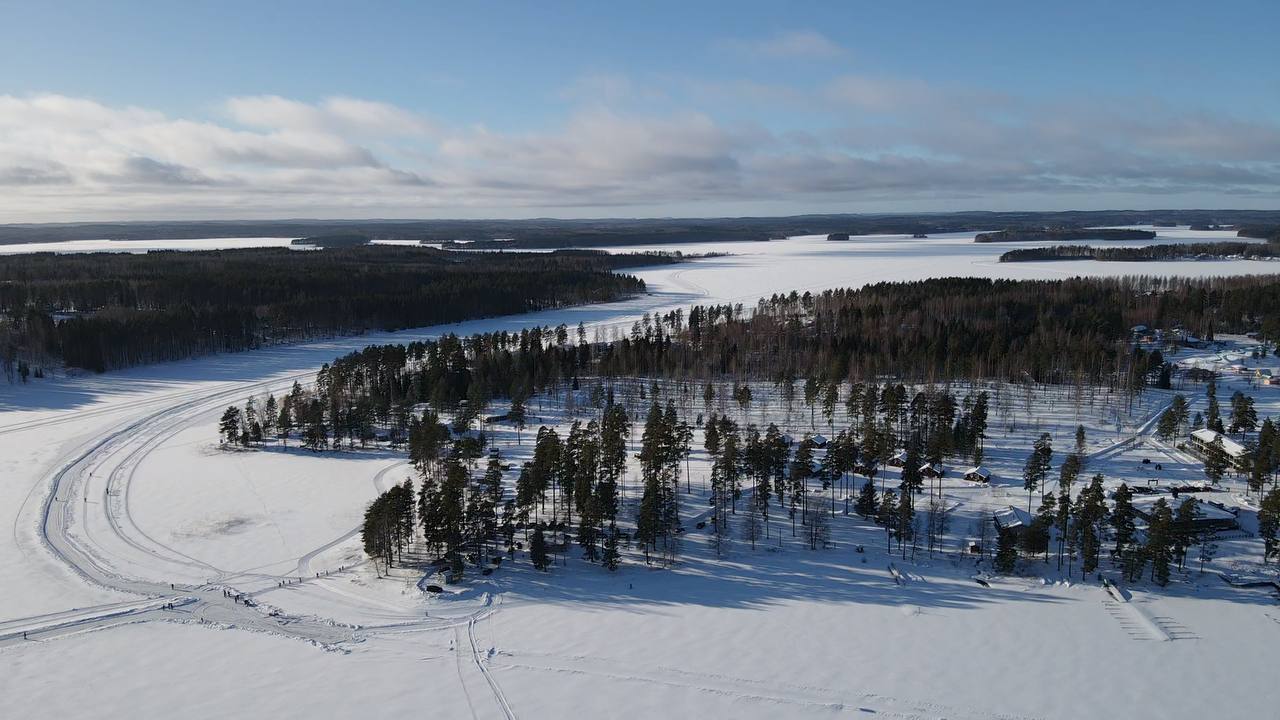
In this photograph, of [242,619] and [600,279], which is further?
[600,279]

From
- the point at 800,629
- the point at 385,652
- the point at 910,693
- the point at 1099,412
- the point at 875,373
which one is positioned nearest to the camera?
the point at 910,693

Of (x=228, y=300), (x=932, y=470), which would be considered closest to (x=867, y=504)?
(x=932, y=470)

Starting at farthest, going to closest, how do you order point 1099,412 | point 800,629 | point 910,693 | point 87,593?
point 1099,412 → point 87,593 → point 800,629 → point 910,693

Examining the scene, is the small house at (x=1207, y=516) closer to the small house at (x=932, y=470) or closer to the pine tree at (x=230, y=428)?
the small house at (x=932, y=470)

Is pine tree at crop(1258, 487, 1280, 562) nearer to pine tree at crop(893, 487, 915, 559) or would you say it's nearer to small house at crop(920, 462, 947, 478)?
small house at crop(920, 462, 947, 478)

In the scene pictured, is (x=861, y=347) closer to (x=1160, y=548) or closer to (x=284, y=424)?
(x=1160, y=548)

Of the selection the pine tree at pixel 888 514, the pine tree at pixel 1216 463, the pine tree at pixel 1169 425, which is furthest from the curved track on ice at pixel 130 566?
the pine tree at pixel 1169 425

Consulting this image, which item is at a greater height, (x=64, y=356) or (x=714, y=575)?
(x=64, y=356)

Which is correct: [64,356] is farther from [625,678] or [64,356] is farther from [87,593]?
[625,678]

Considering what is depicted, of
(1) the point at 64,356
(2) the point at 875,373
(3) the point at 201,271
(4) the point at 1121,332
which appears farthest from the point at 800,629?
(3) the point at 201,271
